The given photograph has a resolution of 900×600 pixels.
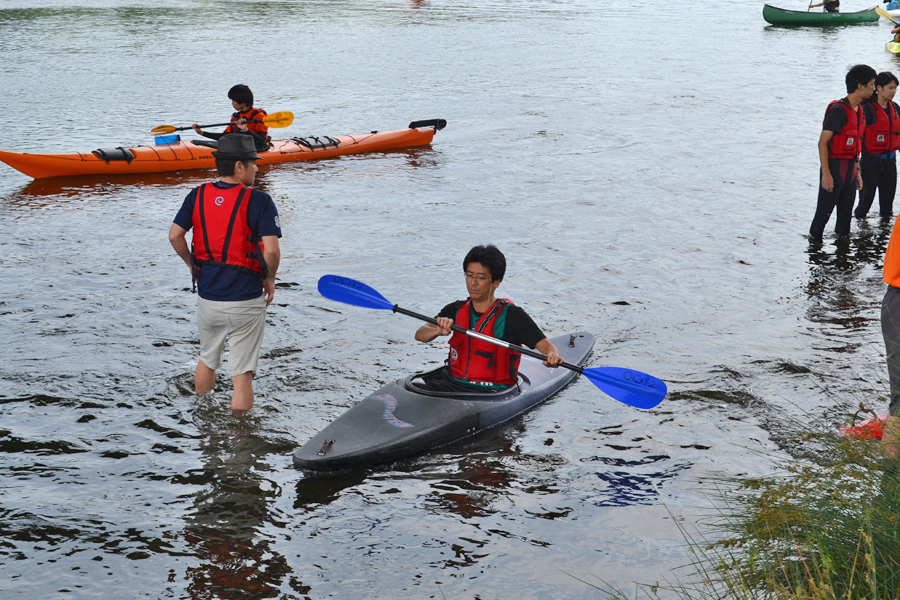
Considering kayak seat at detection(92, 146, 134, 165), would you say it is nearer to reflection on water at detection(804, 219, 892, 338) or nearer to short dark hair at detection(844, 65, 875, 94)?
reflection on water at detection(804, 219, 892, 338)

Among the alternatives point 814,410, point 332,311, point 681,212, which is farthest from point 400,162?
point 814,410

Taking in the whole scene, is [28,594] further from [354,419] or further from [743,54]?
[743,54]

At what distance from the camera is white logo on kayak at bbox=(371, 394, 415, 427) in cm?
444

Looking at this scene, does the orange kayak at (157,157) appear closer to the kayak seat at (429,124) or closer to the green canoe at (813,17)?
the kayak seat at (429,124)

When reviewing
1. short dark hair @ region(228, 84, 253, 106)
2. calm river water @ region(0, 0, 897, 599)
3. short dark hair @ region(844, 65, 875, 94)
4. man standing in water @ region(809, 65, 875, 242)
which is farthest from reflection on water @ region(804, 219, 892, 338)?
short dark hair @ region(228, 84, 253, 106)

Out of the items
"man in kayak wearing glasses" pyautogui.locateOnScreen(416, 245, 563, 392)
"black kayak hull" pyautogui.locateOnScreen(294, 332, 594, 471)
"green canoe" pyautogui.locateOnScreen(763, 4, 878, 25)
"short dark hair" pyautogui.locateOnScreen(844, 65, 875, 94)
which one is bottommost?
"black kayak hull" pyautogui.locateOnScreen(294, 332, 594, 471)

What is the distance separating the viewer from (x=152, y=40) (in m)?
25.7

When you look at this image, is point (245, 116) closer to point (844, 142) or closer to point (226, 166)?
Result: point (226, 166)

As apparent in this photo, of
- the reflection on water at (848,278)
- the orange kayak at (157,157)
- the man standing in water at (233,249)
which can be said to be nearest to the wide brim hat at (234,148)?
the man standing in water at (233,249)

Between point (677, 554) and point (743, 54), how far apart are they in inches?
971

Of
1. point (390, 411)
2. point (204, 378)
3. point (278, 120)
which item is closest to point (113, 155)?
point (278, 120)

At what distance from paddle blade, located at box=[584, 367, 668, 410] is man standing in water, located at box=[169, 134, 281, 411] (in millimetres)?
1827

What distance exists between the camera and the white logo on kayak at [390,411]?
4.44 m

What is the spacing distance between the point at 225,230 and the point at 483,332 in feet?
4.76
